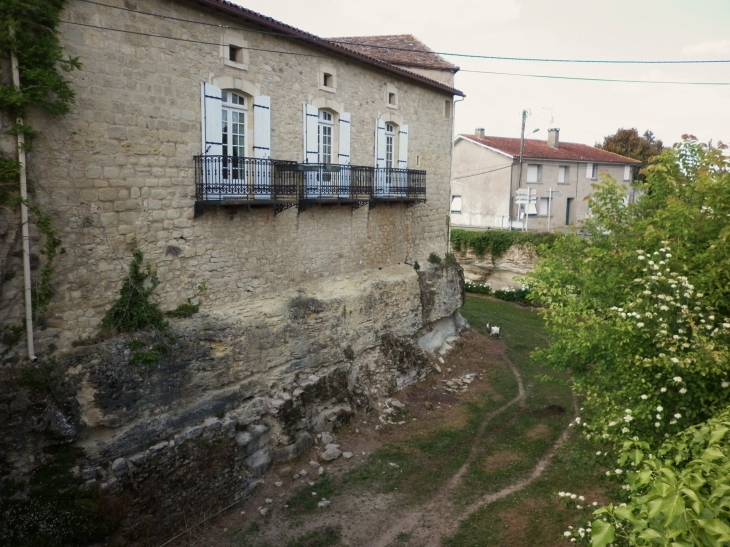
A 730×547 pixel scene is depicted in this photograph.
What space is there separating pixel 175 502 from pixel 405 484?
14.8 ft

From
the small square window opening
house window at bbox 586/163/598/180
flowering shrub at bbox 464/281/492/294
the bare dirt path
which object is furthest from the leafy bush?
house window at bbox 586/163/598/180

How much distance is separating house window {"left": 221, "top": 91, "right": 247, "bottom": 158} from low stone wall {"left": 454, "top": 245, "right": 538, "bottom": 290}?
20.8 m

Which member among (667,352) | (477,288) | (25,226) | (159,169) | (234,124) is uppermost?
(234,124)

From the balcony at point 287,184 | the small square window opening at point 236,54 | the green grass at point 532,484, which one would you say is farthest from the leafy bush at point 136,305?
the green grass at point 532,484

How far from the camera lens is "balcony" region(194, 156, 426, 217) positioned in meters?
11.6

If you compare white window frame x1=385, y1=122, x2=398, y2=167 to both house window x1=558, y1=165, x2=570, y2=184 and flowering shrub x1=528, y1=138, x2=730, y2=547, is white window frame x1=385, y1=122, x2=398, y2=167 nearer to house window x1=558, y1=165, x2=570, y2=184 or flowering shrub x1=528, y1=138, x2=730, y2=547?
Result: flowering shrub x1=528, y1=138, x2=730, y2=547

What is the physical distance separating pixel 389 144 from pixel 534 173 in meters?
21.9

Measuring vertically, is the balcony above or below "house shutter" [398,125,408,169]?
below

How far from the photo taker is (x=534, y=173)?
3703 cm

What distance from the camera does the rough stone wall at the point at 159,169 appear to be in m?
9.50

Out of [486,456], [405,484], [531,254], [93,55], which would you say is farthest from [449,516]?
[531,254]

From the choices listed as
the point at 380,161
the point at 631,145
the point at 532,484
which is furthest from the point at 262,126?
the point at 631,145

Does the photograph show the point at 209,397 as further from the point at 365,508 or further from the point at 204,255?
the point at 365,508

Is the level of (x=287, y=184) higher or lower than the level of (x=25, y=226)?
higher
